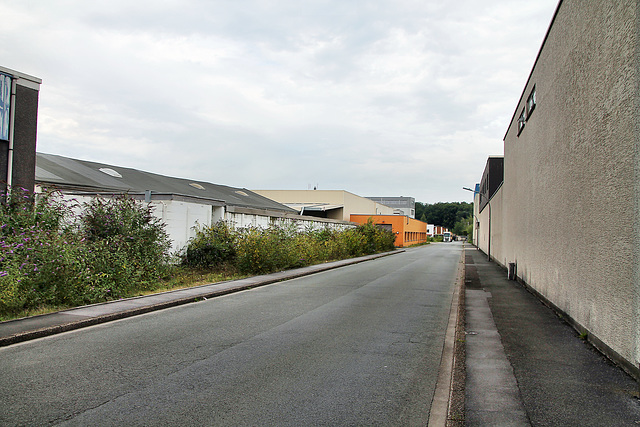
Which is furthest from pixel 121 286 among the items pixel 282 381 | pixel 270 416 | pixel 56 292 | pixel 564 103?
pixel 564 103

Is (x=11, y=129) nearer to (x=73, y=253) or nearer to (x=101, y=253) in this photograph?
(x=101, y=253)

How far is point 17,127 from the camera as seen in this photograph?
41.1 feet

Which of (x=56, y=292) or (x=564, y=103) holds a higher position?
(x=564, y=103)

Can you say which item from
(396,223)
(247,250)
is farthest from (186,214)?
(396,223)

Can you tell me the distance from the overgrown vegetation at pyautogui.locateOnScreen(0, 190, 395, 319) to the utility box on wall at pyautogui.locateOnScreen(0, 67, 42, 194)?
89 centimetres

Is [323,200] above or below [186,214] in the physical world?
above

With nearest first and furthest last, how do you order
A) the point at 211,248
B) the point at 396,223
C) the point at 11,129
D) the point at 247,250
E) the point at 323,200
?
the point at 11,129
the point at 211,248
the point at 247,250
the point at 323,200
the point at 396,223

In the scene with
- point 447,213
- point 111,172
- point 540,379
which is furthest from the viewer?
point 447,213

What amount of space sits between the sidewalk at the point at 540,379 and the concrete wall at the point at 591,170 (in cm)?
38

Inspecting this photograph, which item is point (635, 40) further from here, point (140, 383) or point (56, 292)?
point (56, 292)

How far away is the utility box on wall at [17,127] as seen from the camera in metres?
12.2

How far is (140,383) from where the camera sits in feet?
16.1

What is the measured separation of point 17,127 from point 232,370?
436 inches

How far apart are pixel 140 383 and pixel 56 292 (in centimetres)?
508
